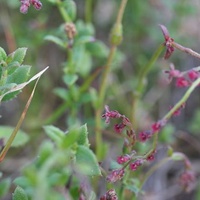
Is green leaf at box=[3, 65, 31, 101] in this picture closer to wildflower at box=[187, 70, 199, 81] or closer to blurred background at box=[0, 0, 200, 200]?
wildflower at box=[187, 70, 199, 81]

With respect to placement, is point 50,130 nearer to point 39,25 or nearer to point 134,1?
point 39,25

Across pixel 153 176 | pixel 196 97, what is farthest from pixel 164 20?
pixel 153 176

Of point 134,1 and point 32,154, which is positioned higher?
point 134,1

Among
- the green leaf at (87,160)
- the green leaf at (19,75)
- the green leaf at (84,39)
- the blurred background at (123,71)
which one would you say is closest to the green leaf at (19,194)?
the green leaf at (87,160)

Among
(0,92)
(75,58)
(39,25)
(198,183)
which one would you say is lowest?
(198,183)

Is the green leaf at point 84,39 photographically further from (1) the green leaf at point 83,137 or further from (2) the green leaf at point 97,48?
(1) the green leaf at point 83,137

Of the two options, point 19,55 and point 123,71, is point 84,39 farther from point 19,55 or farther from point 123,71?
point 123,71

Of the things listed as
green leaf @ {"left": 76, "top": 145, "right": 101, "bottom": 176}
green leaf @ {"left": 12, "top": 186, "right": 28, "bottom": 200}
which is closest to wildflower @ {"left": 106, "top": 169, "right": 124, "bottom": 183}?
green leaf @ {"left": 76, "top": 145, "right": 101, "bottom": 176}
